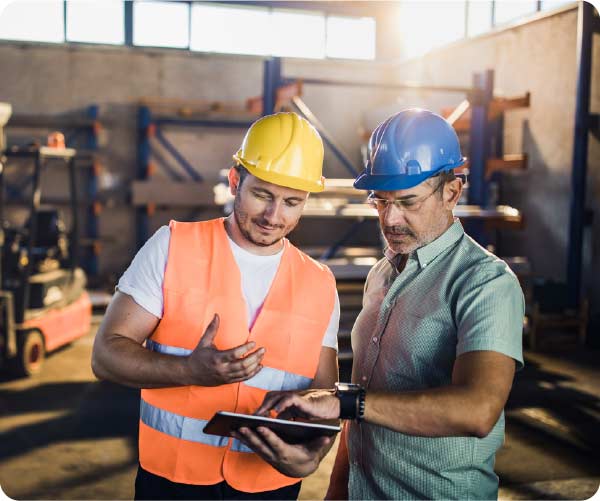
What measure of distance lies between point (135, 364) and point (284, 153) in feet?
2.57

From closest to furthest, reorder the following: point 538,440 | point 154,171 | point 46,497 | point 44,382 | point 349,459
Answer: point 349,459 → point 46,497 → point 538,440 → point 44,382 → point 154,171

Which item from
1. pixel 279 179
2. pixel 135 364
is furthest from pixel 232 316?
pixel 279 179

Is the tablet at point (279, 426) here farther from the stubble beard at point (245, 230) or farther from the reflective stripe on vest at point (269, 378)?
the stubble beard at point (245, 230)

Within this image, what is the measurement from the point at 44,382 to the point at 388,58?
11314 mm

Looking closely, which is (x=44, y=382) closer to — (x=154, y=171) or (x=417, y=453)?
(x=417, y=453)

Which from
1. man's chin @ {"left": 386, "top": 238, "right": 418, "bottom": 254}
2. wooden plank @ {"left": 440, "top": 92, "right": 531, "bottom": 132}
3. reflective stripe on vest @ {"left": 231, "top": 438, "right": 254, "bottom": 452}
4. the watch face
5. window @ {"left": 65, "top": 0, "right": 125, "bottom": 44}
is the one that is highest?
window @ {"left": 65, "top": 0, "right": 125, "bottom": 44}

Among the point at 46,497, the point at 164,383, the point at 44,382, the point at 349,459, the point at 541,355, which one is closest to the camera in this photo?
the point at 164,383

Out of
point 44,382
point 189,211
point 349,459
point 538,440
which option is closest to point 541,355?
point 538,440

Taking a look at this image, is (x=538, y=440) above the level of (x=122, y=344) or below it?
below

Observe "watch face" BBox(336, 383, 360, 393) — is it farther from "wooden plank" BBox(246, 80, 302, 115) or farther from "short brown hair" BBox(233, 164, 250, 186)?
"wooden plank" BBox(246, 80, 302, 115)

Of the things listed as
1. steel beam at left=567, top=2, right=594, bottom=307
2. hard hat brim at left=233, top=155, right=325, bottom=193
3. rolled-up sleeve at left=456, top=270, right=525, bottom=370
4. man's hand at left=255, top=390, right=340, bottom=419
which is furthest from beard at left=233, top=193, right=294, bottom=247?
steel beam at left=567, top=2, right=594, bottom=307

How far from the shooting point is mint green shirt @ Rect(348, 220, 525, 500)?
170cm

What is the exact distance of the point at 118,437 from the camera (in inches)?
218

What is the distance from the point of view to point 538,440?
18.3 feet
